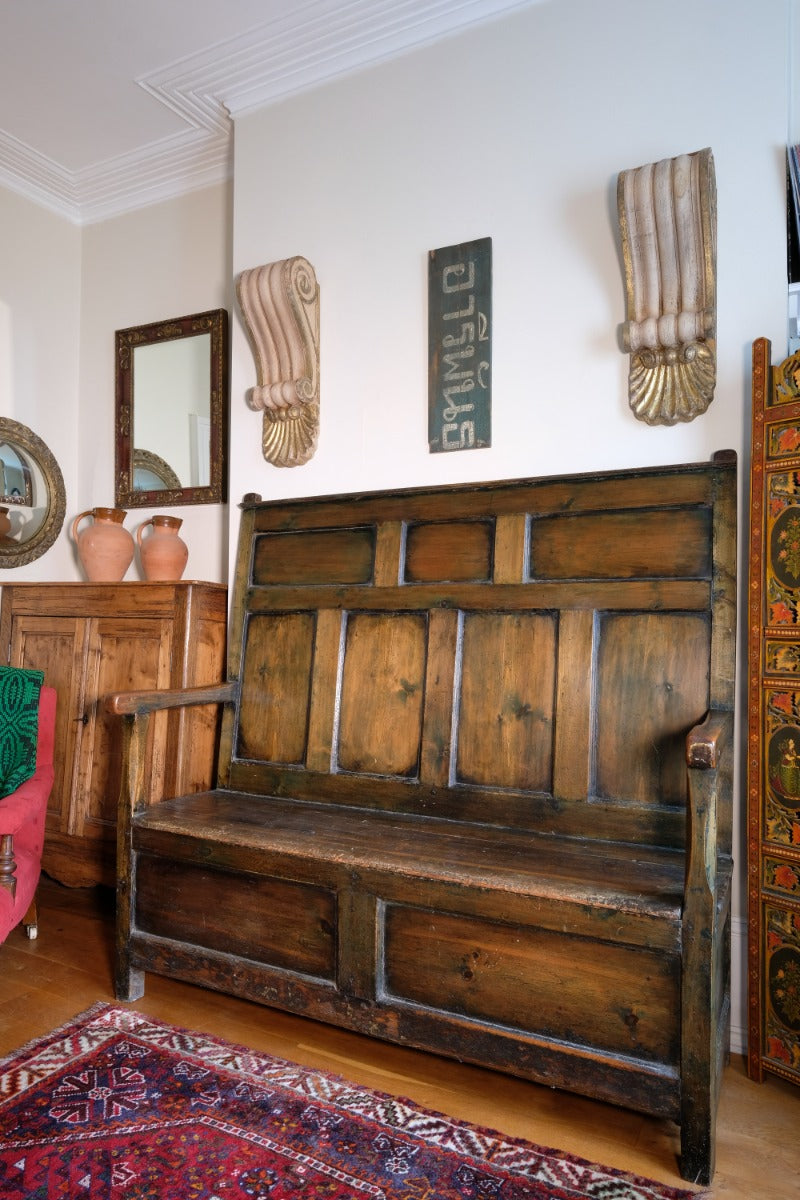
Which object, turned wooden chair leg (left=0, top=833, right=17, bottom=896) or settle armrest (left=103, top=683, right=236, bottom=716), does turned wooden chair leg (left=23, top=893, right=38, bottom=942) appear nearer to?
turned wooden chair leg (left=0, top=833, right=17, bottom=896)

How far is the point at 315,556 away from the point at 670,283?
1364 millimetres

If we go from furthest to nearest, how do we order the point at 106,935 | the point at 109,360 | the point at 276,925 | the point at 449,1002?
the point at 109,360, the point at 106,935, the point at 276,925, the point at 449,1002

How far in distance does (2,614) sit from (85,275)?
68.3 inches

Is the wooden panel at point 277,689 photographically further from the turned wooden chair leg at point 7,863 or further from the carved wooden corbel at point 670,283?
the carved wooden corbel at point 670,283

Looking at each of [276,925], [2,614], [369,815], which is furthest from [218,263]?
[276,925]

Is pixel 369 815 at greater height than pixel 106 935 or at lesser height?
greater

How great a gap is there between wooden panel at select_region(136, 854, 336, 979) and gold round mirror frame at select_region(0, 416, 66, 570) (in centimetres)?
180

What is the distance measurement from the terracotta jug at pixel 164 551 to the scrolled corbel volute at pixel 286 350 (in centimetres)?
64

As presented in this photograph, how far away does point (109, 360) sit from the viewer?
3742 millimetres

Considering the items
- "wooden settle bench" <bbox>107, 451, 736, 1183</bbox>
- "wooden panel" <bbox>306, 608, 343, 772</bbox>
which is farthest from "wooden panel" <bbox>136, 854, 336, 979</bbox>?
"wooden panel" <bbox>306, 608, 343, 772</bbox>

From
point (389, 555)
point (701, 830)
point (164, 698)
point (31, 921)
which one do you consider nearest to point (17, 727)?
point (164, 698)

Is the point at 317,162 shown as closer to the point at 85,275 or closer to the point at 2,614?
the point at 85,275

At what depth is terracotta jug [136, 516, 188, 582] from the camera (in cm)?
324

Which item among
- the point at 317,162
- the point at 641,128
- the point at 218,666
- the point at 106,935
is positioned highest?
the point at 317,162
